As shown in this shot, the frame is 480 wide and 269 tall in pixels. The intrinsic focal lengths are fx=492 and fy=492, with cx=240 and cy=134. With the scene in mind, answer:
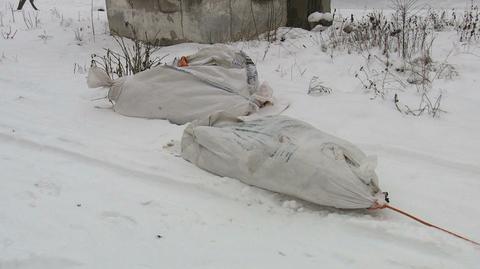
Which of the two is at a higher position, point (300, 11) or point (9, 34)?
point (300, 11)

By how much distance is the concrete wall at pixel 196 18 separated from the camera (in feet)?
19.1

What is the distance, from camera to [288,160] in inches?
99.0

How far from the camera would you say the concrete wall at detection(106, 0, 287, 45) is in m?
5.82

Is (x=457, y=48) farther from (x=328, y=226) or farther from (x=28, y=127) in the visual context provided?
(x=28, y=127)

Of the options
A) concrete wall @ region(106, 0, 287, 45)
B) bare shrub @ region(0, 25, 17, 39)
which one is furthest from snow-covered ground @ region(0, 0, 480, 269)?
bare shrub @ region(0, 25, 17, 39)

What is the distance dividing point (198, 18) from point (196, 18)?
0.08 ft

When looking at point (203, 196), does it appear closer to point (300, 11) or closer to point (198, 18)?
point (198, 18)

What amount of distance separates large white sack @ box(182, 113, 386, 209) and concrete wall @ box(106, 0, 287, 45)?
3.04 m

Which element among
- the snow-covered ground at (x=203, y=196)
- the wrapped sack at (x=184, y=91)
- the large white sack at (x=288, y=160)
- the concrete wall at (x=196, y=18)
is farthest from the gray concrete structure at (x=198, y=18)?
the large white sack at (x=288, y=160)

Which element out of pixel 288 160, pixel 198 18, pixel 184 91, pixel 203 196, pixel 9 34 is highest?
pixel 198 18

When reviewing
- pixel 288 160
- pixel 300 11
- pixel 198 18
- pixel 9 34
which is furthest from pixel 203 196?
pixel 9 34

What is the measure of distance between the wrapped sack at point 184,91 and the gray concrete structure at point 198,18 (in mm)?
1930

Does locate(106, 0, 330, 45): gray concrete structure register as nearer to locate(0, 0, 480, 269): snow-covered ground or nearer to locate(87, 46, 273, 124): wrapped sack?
locate(0, 0, 480, 269): snow-covered ground

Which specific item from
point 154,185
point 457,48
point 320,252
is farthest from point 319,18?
point 320,252
